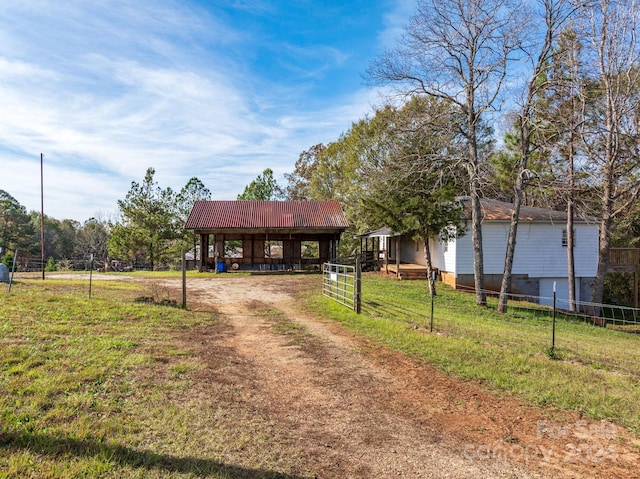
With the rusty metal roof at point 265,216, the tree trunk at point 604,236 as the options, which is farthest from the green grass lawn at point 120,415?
the rusty metal roof at point 265,216

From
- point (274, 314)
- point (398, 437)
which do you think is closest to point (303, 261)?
point (274, 314)

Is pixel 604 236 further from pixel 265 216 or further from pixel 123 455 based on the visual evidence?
pixel 123 455

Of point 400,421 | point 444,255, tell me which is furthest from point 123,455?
point 444,255

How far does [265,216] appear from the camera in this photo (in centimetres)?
2491

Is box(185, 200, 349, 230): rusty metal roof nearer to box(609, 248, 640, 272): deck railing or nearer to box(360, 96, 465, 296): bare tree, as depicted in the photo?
box(360, 96, 465, 296): bare tree

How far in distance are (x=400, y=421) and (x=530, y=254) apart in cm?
1773

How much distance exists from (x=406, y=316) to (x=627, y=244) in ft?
78.6

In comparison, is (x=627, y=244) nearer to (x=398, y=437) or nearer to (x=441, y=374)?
(x=441, y=374)

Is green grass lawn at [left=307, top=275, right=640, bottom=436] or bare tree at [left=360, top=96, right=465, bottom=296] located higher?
bare tree at [left=360, top=96, right=465, bottom=296]

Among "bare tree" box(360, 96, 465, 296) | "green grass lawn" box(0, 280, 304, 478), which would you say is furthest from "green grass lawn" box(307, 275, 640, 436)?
"bare tree" box(360, 96, 465, 296)

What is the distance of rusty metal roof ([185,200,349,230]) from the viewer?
932 inches

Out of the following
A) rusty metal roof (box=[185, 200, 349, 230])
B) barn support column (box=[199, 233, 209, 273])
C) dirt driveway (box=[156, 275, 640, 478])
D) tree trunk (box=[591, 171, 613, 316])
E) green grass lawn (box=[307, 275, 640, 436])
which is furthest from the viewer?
barn support column (box=[199, 233, 209, 273])

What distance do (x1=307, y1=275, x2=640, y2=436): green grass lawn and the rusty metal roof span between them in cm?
Answer: 1246

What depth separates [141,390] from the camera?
4680 millimetres
